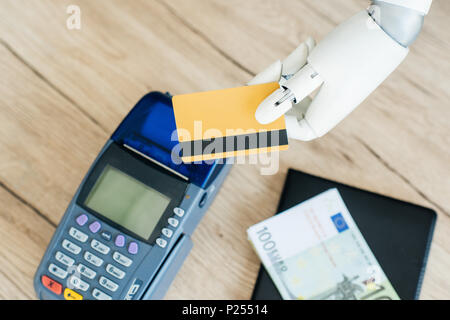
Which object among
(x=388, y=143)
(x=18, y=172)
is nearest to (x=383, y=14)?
(x=388, y=143)

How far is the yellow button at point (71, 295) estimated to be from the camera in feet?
1.40

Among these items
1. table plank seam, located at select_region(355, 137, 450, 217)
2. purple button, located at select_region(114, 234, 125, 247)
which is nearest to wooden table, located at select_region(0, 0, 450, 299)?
table plank seam, located at select_region(355, 137, 450, 217)

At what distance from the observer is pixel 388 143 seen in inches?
19.5

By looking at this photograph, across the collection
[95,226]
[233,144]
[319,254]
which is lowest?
[319,254]

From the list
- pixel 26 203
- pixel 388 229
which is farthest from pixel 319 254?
pixel 26 203

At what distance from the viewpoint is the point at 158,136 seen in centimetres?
42

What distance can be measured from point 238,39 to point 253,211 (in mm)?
233

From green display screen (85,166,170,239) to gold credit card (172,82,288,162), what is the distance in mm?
129

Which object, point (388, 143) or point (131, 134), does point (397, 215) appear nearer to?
point (388, 143)

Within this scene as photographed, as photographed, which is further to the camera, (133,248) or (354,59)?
(133,248)

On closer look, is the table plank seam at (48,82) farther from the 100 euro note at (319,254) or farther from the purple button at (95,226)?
the 100 euro note at (319,254)

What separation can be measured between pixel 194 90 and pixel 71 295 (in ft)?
0.97

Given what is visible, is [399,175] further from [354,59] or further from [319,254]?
[354,59]

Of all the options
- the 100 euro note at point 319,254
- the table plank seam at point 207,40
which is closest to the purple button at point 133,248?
the 100 euro note at point 319,254
